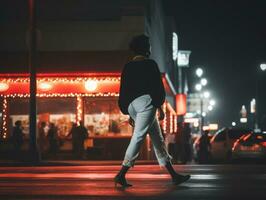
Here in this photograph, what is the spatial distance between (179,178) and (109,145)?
22703 millimetres

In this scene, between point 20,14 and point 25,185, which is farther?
point 20,14

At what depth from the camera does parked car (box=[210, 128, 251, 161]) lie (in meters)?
29.7

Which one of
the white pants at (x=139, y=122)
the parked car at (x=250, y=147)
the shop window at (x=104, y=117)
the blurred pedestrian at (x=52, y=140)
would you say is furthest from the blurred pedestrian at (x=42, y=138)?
the white pants at (x=139, y=122)

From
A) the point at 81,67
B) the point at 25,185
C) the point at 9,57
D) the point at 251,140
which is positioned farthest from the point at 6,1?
the point at 25,185

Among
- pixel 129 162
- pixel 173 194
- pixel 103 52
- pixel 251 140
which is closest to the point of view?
pixel 173 194

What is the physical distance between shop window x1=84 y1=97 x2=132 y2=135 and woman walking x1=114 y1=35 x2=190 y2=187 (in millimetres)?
22421

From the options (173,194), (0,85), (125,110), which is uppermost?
(0,85)

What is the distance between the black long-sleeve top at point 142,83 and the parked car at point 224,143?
22166 mm

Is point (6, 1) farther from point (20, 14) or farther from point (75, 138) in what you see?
point (75, 138)

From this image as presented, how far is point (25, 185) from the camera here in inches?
303

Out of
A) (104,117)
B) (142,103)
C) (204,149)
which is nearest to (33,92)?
(104,117)

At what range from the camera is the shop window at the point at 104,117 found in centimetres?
3019

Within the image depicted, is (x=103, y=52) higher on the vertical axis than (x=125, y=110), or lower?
higher

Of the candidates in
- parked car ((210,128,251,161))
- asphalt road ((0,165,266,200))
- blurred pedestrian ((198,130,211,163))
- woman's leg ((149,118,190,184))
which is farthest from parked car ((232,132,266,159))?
woman's leg ((149,118,190,184))
